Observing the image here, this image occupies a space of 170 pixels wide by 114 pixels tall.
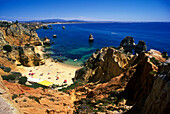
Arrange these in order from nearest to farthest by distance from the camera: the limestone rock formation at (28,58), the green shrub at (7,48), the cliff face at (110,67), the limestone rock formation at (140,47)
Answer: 1. the cliff face at (110,67)
2. the green shrub at (7,48)
3. the limestone rock formation at (28,58)
4. the limestone rock formation at (140,47)

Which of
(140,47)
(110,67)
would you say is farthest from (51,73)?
(140,47)

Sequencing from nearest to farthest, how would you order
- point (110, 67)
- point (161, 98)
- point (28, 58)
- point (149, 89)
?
point (161, 98) < point (149, 89) < point (110, 67) < point (28, 58)

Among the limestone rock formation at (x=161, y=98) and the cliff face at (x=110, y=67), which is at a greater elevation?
the limestone rock formation at (x=161, y=98)

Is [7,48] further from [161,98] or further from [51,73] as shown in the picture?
[161,98]

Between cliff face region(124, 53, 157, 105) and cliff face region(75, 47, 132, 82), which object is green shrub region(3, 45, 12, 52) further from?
cliff face region(124, 53, 157, 105)

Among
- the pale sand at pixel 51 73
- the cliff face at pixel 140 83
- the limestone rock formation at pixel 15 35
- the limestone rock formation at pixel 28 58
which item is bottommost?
the pale sand at pixel 51 73

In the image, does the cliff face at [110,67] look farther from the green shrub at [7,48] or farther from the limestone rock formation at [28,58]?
the green shrub at [7,48]

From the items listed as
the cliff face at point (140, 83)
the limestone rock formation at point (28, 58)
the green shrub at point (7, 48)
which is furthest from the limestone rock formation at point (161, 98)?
the green shrub at point (7, 48)

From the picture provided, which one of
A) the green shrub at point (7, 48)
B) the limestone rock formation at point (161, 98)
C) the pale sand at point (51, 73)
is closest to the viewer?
the limestone rock formation at point (161, 98)

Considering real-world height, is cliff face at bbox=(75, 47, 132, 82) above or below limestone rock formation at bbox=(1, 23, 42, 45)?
below

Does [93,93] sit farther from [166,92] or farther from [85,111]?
[166,92]

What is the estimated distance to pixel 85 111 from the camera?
1140 cm

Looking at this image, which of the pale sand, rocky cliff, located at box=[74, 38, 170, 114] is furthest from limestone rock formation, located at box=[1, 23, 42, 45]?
rocky cliff, located at box=[74, 38, 170, 114]

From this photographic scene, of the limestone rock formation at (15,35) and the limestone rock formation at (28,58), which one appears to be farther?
the limestone rock formation at (15,35)
